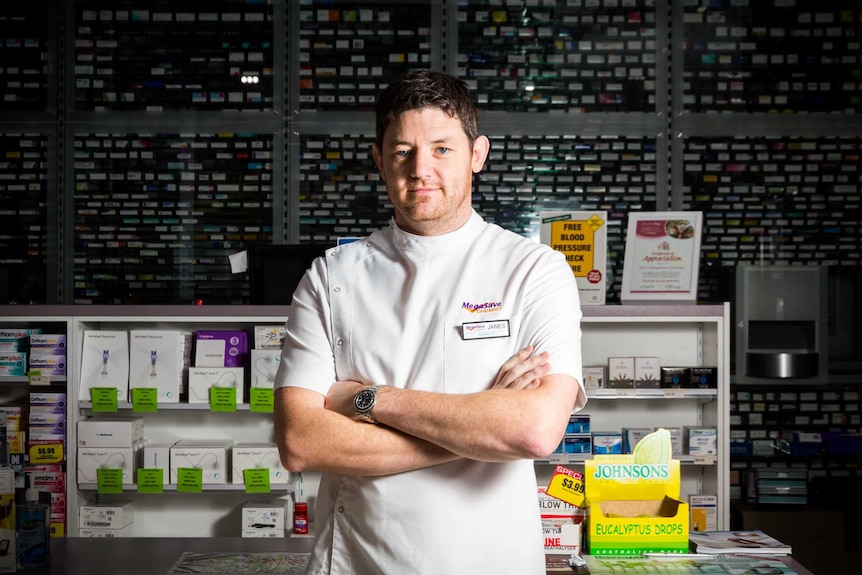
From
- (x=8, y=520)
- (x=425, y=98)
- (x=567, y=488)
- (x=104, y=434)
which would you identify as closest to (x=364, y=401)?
(x=425, y=98)

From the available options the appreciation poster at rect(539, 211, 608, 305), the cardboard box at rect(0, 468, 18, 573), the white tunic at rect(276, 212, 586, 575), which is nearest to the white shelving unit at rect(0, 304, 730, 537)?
the appreciation poster at rect(539, 211, 608, 305)

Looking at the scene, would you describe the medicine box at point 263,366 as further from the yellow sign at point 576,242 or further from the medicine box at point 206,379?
the yellow sign at point 576,242

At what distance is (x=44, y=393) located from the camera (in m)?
3.33

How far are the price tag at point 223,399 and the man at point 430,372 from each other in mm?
1779

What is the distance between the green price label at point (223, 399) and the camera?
3270 mm

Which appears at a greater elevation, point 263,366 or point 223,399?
point 263,366

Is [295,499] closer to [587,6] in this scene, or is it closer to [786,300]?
[786,300]

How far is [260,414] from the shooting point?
354 centimetres

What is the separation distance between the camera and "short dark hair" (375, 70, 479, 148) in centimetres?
154

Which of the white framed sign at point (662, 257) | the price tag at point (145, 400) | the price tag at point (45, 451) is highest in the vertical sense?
the white framed sign at point (662, 257)

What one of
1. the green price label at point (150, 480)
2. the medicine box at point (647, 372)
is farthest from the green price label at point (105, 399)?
the medicine box at point (647, 372)

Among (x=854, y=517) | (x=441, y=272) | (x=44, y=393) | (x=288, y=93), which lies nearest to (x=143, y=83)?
(x=288, y=93)

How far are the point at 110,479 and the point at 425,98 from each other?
2.44 metres

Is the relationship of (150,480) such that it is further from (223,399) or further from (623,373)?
(623,373)
